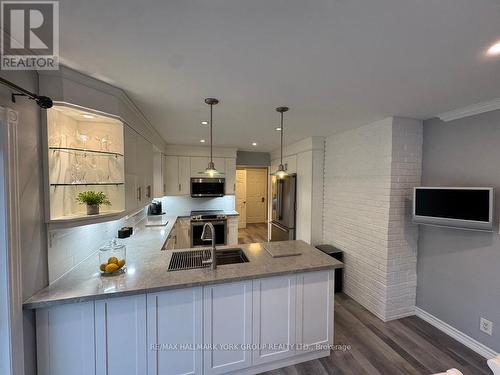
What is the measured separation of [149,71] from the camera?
149 cm

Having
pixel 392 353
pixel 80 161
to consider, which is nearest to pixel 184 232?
pixel 80 161

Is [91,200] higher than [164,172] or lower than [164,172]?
lower

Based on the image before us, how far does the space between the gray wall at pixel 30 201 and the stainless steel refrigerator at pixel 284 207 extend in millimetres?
3503

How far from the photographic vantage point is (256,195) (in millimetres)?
7863

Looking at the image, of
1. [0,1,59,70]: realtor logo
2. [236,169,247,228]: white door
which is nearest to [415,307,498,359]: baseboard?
[0,1,59,70]: realtor logo

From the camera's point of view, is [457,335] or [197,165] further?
[197,165]

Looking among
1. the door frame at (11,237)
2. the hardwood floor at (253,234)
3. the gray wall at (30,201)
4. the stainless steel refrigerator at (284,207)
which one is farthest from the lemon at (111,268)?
the hardwood floor at (253,234)

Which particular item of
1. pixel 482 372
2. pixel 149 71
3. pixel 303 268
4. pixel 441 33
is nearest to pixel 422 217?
pixel 482 372

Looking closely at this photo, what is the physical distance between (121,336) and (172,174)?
3.42m

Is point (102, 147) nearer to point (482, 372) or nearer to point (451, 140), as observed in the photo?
point (451, 140)

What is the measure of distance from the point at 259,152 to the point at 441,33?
4574 millimetres

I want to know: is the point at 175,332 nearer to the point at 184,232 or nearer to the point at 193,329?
the point at 193,329

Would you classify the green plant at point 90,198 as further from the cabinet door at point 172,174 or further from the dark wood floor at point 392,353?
the cabinet door at point 172,174

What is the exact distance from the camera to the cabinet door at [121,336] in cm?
146
